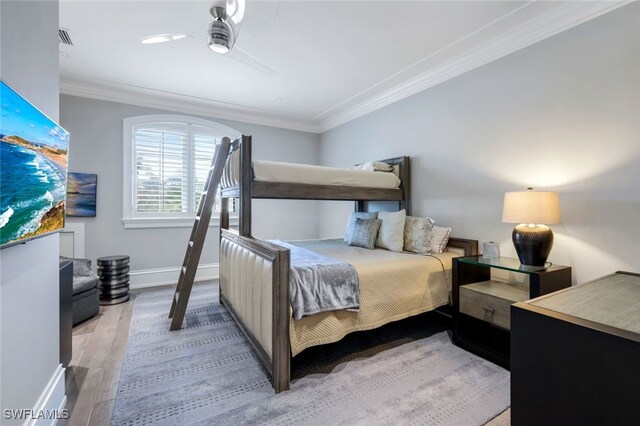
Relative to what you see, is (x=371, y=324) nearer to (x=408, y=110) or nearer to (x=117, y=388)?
(x=117, y=388)

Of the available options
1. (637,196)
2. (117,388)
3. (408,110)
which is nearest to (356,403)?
(117,388)

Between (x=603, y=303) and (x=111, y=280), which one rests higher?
(x=603, y=303)

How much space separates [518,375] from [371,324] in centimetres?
108

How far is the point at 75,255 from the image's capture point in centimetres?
352

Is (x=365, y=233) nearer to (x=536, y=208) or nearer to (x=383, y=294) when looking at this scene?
(x=383, y=294)

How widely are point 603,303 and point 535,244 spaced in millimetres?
824

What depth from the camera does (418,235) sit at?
2.92 meters

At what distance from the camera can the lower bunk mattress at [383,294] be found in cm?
195

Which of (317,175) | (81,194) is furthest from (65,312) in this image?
(81,194)

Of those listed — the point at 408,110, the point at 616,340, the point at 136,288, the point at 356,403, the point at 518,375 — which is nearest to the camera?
the point at 616,340

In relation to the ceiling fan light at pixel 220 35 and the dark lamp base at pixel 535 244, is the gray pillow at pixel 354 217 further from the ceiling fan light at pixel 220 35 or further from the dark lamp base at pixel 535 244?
the ceiling fan light at pixel 220 35

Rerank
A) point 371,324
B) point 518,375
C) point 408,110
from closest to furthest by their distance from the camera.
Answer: point 518,375 → point 371,324 → point 408,110

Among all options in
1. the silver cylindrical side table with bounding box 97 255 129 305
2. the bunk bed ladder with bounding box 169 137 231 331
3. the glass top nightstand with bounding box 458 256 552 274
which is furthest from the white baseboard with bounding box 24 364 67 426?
the glass top nightstand with bounding box 458 256 552 274

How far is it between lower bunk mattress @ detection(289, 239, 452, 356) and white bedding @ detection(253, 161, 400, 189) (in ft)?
2.36
